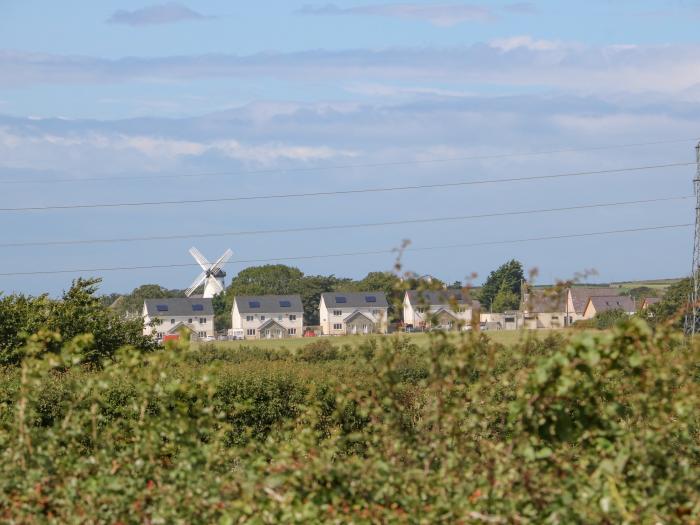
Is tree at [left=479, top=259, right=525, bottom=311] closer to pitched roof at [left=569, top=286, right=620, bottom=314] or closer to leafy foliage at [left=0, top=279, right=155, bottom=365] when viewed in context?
pitched roof at [left=569, top=286, right=620, bottom=314]

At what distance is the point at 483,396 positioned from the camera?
8258mm

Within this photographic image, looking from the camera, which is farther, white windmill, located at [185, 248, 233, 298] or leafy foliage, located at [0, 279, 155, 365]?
white windmill, located at [185, 248, 233, 298]

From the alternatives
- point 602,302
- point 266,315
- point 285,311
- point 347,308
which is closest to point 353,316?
point 347,308

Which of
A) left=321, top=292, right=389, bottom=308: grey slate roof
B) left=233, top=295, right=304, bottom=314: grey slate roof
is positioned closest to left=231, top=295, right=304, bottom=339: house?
left=233, top=295, right=304, bottom=314: grey slate roof

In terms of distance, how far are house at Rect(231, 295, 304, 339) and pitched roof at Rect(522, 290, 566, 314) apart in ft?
397

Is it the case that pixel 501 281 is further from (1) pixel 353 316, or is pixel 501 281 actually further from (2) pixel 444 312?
(2) pixel 444 312

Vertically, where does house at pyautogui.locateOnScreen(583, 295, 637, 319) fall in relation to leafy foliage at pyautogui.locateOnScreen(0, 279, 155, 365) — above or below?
above

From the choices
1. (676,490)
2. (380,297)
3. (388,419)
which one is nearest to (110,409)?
Answer: (388,419)

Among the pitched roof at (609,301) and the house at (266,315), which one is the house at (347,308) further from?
the pitched roof at (609,301)

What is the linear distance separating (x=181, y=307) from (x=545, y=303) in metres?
124

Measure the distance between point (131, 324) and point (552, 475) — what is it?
30.0 metres

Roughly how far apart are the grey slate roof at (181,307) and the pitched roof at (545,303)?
122m

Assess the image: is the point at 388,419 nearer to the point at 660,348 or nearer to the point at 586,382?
the point at 586,382

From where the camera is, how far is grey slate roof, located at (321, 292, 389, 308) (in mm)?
126188
